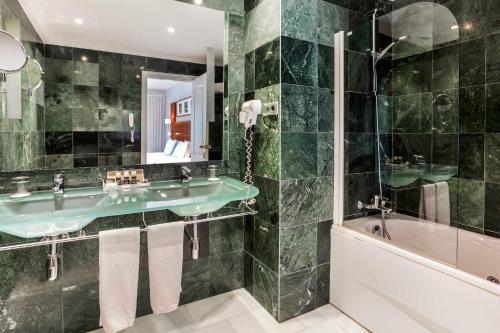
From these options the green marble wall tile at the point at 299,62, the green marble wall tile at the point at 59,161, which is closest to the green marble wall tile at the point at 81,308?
the green marble wall tile at the point at 59,161

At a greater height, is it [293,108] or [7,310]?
[293,108]

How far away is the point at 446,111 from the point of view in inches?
88.1

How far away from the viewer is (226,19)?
7.42 feet

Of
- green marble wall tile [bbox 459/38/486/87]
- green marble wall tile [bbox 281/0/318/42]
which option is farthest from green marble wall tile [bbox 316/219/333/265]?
green marble wall tile [bbox 459/38/486/87]

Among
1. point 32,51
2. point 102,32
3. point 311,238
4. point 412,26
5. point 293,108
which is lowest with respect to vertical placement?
point 311,238

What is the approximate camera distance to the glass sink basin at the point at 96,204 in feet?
4.15

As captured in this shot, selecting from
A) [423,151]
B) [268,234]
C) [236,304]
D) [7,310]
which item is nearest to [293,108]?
[268,234]

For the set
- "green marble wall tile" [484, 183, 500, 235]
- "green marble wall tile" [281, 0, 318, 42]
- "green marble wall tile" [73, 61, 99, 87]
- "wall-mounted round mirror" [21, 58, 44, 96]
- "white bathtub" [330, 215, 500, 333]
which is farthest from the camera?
"green marble wall tile" [484, 183, 500, 235]

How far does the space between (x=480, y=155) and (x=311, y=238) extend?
139 centimetres

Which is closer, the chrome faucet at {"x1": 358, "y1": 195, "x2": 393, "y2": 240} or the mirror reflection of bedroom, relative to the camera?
the mirror reflection of bedroom

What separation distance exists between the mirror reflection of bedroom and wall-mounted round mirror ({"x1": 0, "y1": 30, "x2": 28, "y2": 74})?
67cm

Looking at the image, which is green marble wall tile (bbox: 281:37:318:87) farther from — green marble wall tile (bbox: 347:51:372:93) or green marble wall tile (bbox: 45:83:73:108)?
green marble wall tile (bbox: 45:83:73:108)

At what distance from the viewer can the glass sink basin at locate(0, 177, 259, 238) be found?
1265 mm

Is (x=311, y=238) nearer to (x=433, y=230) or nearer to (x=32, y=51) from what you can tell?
(x=433, y=230)
